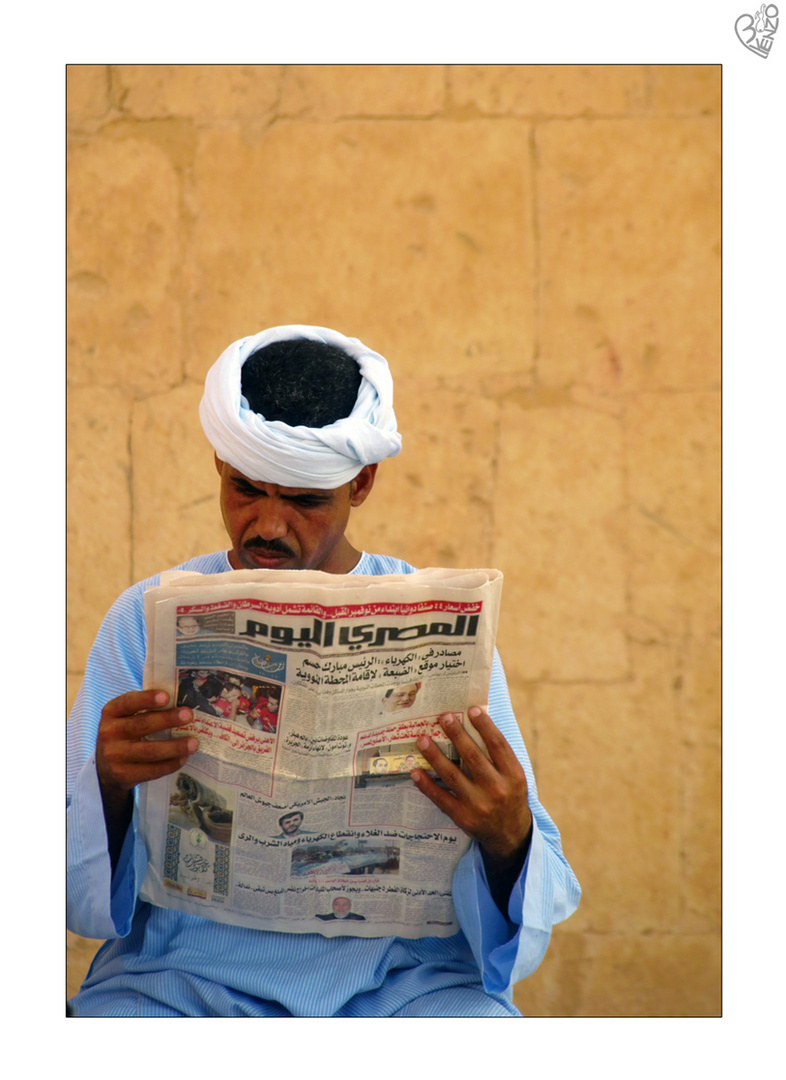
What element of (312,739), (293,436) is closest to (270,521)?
(293,436)

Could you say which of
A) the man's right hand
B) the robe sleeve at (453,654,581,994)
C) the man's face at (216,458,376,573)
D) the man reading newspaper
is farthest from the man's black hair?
the robe sleeve at (453,654,581,994)

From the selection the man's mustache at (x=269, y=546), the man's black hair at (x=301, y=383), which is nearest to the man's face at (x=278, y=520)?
the man's mustache at (x=269, y=546)

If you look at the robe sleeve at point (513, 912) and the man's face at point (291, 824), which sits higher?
the man's face at point (291, 824)

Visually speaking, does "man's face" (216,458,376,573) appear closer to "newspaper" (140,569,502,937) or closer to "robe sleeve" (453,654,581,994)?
"newspaper" (140,569,502,937)

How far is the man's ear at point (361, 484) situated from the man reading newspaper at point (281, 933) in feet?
0.06

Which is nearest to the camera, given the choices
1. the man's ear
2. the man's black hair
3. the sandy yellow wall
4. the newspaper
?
the newspaper

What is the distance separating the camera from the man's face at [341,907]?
1.40m

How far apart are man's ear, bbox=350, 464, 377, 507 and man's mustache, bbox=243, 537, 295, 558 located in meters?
0.15

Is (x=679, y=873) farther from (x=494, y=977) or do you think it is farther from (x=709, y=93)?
(x=709, y=93)

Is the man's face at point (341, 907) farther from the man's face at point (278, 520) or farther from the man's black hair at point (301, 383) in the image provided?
the man's black hair at point (301, 383)

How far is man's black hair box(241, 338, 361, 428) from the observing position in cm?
146

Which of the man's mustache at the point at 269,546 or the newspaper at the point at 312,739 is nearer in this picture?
the newspaper at the point at 312,739

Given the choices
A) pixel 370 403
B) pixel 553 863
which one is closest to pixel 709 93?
pixel 370 403

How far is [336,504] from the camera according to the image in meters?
1.51
